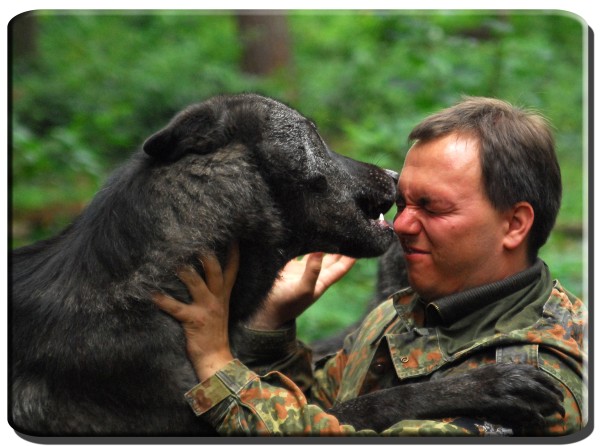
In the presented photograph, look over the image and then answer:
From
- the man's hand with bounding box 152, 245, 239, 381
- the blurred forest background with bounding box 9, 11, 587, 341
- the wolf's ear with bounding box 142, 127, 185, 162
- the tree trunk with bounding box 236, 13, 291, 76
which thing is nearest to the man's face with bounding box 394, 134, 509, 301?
the man's hand with bounding box 152, 245, 239, 381

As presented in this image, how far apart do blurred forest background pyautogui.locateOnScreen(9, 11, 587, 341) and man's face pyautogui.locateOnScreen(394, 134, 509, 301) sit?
288cm

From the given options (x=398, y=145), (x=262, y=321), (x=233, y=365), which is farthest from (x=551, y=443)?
(x=398, y=145)

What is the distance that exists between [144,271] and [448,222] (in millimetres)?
1256

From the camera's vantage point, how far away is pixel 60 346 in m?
3.30

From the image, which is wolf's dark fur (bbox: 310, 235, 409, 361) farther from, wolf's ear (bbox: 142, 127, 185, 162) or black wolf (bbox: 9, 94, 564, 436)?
wolf's ear (bbox: 142, 127, 185, 162)

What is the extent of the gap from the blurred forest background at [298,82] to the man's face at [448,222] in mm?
2885

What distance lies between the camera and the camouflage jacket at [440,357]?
307 cm

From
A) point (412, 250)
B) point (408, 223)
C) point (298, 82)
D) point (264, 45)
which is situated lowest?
point (298, 82)

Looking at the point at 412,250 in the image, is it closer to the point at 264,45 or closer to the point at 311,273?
Result: the point at 311,273

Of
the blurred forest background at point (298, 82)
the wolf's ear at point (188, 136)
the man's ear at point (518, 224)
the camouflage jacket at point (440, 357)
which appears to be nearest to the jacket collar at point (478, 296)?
the camouflage jacket at point (440, 357)

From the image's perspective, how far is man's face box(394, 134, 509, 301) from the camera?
3.31m

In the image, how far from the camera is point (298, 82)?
13727mm

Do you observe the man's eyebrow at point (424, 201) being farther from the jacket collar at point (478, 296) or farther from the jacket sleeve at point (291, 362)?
the jacket sleeve at point (291, 362)

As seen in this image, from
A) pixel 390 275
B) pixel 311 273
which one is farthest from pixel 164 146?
pixel 390 275
